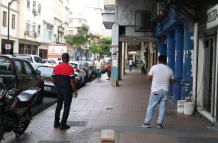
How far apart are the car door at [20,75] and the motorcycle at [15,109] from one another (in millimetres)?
3523

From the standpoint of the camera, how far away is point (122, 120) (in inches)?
518

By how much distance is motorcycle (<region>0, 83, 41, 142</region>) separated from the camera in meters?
8.92

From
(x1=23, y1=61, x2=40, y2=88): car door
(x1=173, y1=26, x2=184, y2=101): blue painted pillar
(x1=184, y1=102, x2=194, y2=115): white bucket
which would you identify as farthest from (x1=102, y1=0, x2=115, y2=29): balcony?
(x1=184, y1=102, x2=194, y2=115): white bucket

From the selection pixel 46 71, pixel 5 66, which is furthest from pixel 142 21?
pixel 5 66

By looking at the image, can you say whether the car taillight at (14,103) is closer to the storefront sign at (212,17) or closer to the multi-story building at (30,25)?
the storefront sign at (212,17)

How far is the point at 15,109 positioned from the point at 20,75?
5167mm

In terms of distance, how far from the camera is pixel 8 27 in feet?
150

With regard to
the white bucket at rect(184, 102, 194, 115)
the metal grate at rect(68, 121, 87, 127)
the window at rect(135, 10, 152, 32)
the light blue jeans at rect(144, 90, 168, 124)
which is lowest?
the metal grate at rect(68, 121, 87, 127)

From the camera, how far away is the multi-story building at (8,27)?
1867 inches

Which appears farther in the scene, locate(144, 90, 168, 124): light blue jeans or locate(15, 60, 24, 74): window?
locate(15, 60, 24, 74): window

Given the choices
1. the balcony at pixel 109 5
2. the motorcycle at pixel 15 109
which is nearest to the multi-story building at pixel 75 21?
the balcony at pixel 109 5

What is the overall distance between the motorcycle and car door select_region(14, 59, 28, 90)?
352 cm

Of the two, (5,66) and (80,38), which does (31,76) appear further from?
(80,38)

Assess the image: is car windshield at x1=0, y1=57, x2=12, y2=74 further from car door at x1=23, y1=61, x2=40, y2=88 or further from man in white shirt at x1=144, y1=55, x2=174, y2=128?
man in white shirt at x1=144, y1=55, x2=174, y2=128
